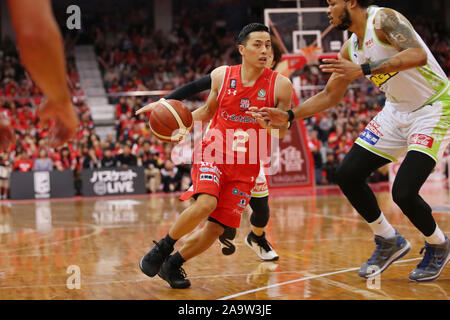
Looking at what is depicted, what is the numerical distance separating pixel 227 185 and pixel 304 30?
→ 10.1 meters

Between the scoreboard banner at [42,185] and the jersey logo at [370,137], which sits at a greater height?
the jersey logo at [370,137]

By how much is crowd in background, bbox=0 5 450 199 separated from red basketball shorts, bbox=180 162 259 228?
794 cm

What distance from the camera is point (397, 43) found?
156 inches

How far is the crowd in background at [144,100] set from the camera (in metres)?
15.2

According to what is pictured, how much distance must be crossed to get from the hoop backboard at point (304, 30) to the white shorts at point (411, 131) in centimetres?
952

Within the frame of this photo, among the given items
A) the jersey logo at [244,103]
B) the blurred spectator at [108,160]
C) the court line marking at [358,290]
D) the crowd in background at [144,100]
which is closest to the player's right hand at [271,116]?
the jersey logo at [244,103]

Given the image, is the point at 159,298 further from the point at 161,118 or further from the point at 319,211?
the point at 319,211

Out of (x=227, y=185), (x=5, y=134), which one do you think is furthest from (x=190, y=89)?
(x=5, y=134)

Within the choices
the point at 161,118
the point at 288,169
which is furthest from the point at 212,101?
the point at 288,169

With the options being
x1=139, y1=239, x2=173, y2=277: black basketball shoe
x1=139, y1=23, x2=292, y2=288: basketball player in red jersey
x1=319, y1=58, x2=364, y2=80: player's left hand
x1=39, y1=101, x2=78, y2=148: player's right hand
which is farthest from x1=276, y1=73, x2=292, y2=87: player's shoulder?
x1=39, y1=101, x2=78, y2=148: player's right hand

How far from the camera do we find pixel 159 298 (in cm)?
396

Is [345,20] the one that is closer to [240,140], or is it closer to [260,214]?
[240,140]

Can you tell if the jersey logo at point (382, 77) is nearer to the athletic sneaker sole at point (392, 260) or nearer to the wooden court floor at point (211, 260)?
the athletic sneaker sole at point (392, 260)

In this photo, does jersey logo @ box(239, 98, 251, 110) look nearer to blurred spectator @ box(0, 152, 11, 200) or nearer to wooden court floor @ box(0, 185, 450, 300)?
wooden court floor @ box(0, 185, 450, 300)
